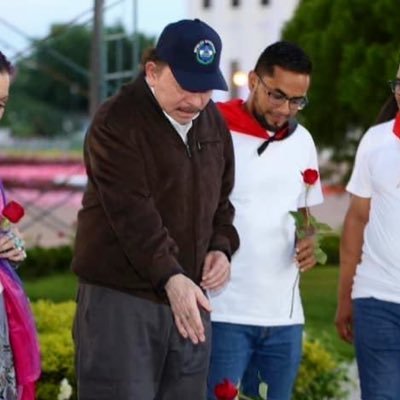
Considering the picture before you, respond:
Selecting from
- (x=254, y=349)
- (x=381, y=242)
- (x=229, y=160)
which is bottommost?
(x=254, y=349)

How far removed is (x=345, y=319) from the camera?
459 centimetres

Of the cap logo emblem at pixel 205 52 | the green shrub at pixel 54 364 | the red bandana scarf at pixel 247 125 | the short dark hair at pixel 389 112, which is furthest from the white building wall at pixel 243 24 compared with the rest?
the cap logo emblem at pixel 205 52

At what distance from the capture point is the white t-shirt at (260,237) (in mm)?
4184

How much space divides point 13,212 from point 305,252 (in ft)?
4.07

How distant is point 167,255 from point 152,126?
0.39 m

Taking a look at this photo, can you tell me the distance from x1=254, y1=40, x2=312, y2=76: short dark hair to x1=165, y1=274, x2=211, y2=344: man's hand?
41.3 inches

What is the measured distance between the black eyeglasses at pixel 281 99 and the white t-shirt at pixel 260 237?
152 millimetres

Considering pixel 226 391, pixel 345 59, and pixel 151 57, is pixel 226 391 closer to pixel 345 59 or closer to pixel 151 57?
pixel 151 57

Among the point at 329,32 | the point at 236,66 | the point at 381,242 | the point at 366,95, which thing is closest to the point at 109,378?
the point at 381,242

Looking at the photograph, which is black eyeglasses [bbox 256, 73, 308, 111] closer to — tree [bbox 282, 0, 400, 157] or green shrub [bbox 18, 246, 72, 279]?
tree [bbox 282, 0, 400, 157]

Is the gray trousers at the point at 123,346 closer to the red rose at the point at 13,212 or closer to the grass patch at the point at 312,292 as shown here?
the red rose at the point at 13,212

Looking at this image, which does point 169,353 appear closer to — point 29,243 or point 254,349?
point 254,349

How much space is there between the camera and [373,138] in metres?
4.39

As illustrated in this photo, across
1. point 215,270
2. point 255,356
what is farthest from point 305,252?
point 215,270
